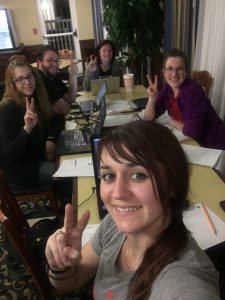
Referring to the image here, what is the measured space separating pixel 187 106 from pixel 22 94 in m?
1.18

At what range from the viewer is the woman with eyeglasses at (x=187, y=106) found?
184 cm

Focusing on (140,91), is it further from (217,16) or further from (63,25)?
(63,25)

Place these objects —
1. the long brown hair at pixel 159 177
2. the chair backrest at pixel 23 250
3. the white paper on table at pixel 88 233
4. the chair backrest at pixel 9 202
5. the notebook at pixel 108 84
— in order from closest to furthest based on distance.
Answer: the long brown hair at pixel 159 177
the chair backrest at pixel 23 250
the white paper on table at pixel 88 233
the chair backrest at pixel 9 202
the notebook at pixel 108 84

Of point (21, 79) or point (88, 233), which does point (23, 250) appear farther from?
point (21, 79)

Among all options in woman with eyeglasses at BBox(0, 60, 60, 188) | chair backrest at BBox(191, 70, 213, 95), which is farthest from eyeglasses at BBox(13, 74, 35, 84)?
chair backrest at BBox(191, 70, 213, 95)

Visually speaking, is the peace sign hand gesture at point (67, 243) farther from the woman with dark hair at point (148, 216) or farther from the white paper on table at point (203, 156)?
the white paper on table at point (203, 156)

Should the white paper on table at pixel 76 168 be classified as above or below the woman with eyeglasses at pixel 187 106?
below

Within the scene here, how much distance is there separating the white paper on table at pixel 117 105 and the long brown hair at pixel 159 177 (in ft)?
5.68

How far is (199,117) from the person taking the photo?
1.83m

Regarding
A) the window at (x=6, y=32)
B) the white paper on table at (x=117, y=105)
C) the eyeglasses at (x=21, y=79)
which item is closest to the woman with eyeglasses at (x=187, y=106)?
the white paper on table at (x=117, y=105)

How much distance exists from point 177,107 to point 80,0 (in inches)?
197

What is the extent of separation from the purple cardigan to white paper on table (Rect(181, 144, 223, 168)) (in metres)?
0.24

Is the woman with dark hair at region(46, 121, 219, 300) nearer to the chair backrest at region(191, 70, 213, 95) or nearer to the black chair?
the black chair

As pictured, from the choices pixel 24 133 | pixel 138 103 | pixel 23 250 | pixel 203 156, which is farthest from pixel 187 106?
pixel 23 250
